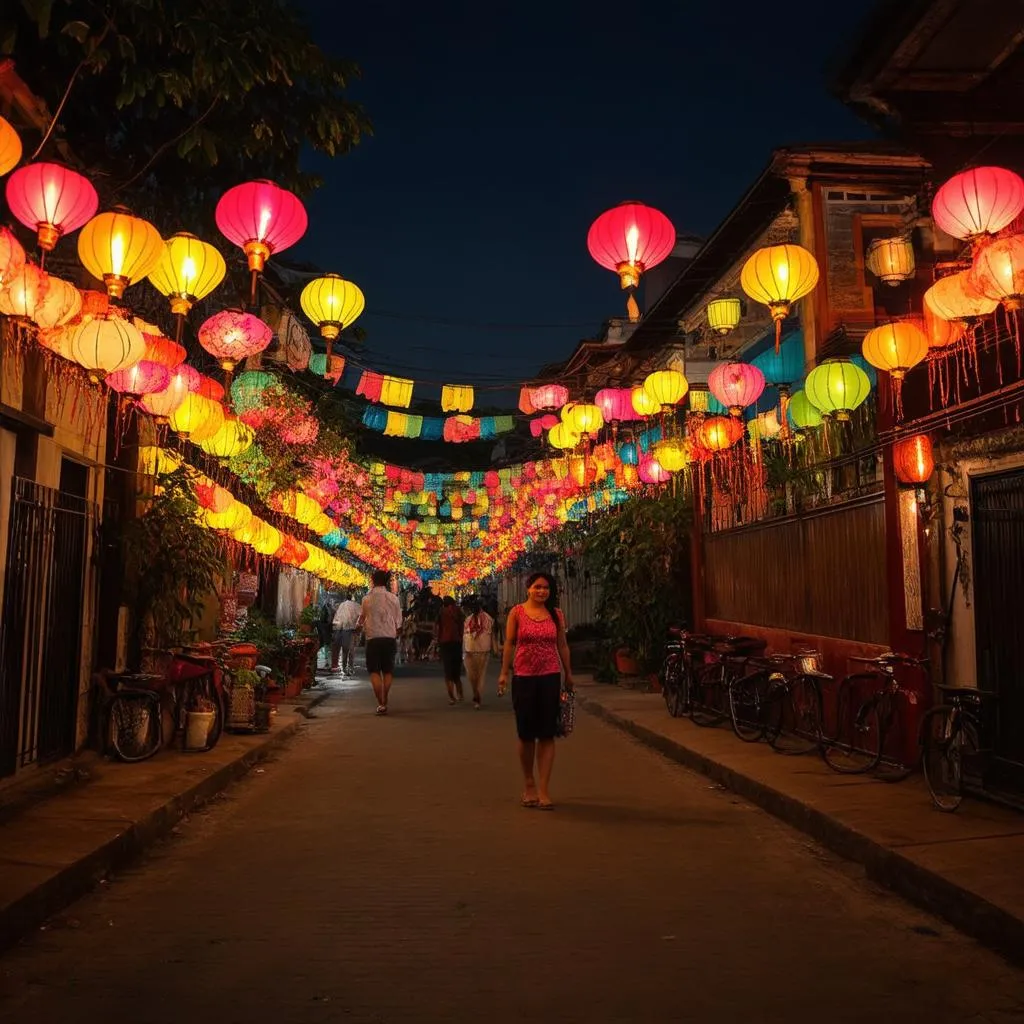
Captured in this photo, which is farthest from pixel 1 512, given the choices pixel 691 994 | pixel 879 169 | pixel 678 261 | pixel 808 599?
pixel 678 261

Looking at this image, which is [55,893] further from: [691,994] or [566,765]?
[566,765]

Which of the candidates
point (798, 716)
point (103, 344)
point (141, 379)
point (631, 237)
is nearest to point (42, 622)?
point (141, 379)

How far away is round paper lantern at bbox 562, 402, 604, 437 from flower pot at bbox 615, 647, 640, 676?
5.61 m

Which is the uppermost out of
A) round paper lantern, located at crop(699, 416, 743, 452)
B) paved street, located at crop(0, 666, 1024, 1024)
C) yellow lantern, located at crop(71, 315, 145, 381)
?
round paper lantern, located at crop(699, 416, 743, 452)

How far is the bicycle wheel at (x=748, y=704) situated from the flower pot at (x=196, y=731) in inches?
252

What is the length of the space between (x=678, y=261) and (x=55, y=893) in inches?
1080

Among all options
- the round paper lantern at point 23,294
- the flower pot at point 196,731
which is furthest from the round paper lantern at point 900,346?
the flower pot at point 196,731

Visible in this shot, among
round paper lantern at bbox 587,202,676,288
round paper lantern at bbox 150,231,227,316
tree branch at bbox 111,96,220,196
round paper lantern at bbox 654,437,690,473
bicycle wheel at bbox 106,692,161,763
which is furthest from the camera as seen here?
round paper lantern at bbox 654,437,690,473

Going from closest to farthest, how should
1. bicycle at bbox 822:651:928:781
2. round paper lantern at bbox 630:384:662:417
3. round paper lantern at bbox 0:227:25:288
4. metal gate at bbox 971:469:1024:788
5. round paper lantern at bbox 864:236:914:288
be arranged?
round paper lantern at bbox 0:227:25:288 < metal gate at bbox 971:469:1024:788 < bicycle at bbox 822:651:928:781 < round paper lantern at bbox 864:236:914:288 < round paper lantern at bbox 630:384:662:417

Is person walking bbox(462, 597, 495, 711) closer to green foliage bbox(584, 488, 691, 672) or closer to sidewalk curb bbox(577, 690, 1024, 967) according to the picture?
green foliage bbox(584, 488, 691, 672)

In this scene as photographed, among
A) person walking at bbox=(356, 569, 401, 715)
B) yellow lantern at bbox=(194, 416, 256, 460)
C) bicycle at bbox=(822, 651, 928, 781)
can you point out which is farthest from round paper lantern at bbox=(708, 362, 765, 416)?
person walking at bbox=(356, 569, 401, 715)

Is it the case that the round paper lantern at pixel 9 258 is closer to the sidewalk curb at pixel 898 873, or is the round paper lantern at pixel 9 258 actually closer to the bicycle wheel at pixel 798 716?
the sidewalk curb at pixel 898 873

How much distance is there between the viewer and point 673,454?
15.6 m

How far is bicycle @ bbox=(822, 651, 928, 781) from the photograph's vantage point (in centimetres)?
943
